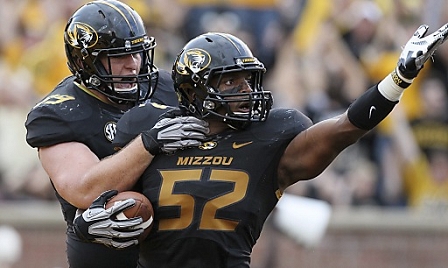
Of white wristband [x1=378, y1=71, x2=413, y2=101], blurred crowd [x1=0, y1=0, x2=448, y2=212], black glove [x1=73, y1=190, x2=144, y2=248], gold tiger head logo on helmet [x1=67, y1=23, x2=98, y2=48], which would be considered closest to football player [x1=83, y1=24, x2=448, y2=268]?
black glove [x1=73, y1=190, x2=144, y2=248]

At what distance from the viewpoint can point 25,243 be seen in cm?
956

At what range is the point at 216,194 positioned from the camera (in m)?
4.34

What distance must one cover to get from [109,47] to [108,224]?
98 cm

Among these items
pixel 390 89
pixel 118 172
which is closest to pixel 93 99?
pixel 118 172

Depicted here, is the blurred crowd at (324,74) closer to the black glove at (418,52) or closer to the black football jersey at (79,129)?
the black football jersey at (79,129)

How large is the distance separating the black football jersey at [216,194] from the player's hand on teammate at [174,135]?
0.21 ft

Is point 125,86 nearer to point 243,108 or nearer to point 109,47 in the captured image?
point 109,47

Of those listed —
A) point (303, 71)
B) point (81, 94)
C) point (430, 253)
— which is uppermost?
point (81, 94)

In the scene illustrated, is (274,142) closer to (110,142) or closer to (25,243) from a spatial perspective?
(110,142)

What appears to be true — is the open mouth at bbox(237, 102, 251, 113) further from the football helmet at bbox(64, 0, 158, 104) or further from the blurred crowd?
the blurred crowd

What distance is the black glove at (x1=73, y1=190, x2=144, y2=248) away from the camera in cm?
434

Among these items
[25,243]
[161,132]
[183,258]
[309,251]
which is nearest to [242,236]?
[183,258]

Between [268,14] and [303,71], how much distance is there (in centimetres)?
77

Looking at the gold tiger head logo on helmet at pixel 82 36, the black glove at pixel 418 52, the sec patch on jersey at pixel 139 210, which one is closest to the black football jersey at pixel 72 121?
the gold tiger head logo on helmet at pixel 82 36
